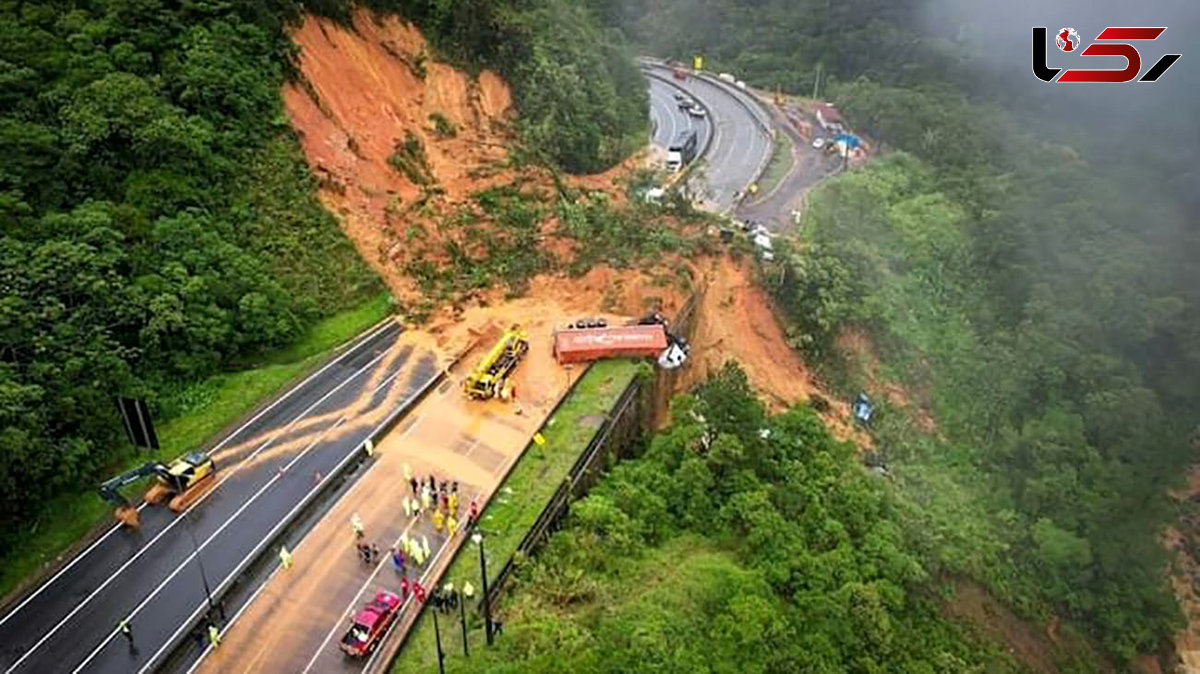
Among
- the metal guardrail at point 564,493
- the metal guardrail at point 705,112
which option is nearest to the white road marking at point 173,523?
the metal guardrail at point 564,493

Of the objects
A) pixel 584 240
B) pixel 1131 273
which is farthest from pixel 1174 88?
pixel 584 240

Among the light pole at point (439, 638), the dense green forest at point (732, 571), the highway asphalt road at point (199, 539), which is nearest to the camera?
the light pole at point (439, 638)

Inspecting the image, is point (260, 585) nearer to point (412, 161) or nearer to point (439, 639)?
point (439, 639)

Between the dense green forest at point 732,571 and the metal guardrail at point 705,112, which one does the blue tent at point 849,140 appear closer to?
the metal guardrail at point 705,112

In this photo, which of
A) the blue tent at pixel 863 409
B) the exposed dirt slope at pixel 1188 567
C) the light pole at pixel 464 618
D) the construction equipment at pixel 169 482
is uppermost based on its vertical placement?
the construction equipment at pixel 169 482

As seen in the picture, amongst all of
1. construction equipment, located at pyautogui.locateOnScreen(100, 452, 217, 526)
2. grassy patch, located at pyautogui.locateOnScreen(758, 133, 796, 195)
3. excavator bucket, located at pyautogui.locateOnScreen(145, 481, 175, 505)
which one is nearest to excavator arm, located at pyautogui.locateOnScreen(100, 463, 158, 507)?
construction equipment, located at pyautogui.locateOnScreen(100, 452, 217, 526)

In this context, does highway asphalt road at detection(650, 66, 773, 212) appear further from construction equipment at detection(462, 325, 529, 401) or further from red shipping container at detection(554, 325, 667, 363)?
construction equipment at detection(462, 325, 529, 401)
